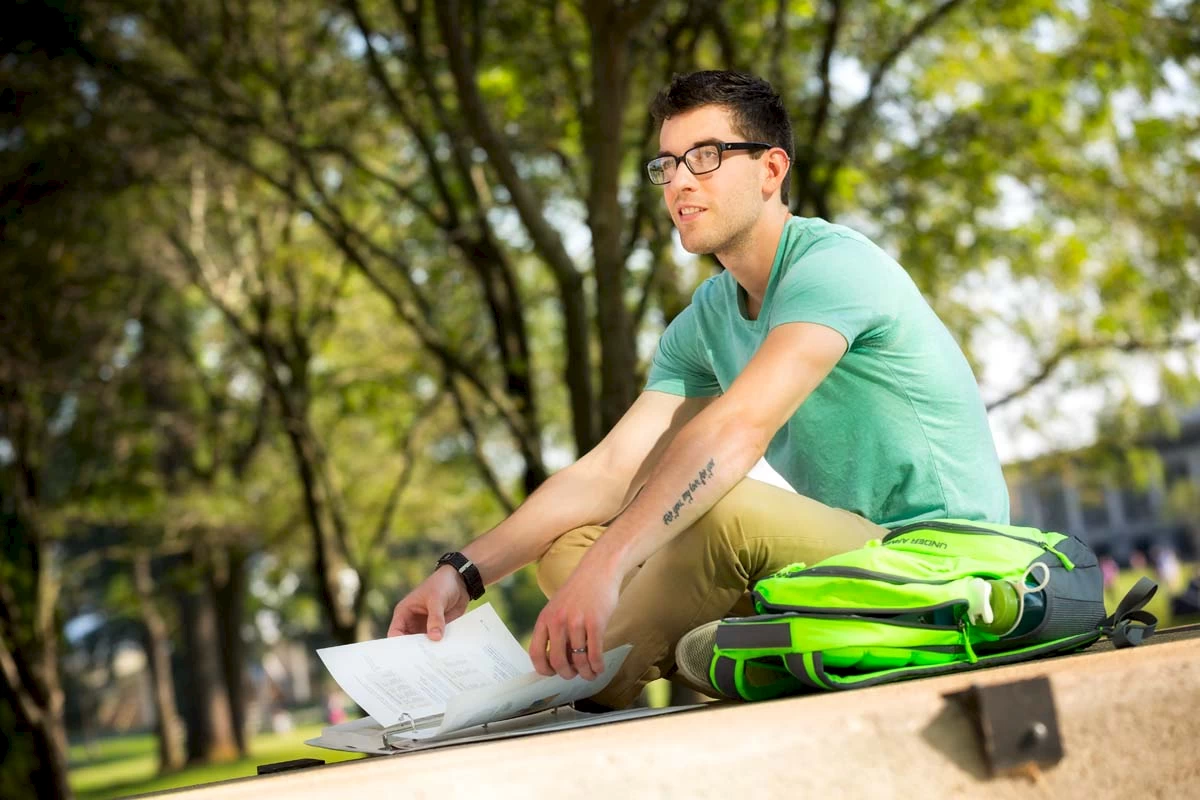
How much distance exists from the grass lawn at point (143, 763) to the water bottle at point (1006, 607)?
3404 mm

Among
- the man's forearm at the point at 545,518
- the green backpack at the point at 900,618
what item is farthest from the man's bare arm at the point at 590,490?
the green backpack at the point at 900,618

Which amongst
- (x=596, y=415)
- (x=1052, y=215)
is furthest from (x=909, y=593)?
(x=1052, y=215)

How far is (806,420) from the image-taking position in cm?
335

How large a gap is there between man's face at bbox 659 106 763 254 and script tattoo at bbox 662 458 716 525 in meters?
0.76

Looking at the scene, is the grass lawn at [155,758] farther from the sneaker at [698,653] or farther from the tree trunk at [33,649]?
the sneaker at [698,653]

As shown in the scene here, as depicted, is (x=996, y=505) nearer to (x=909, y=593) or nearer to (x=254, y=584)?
(x=909, y=593)

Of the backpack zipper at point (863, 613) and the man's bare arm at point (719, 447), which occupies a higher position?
the man's bare arm at point (719, 447)

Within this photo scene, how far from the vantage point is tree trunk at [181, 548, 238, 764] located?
25828 mm

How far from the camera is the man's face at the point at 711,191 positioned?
3377 mm

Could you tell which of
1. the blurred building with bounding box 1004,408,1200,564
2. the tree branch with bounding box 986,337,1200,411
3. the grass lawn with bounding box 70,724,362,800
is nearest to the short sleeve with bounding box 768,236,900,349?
the grass lawn with bounding box 70,724,362,800

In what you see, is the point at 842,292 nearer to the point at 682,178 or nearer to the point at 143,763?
the point at 682,178

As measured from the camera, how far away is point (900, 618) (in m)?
2.53

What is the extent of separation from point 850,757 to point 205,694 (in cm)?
2557

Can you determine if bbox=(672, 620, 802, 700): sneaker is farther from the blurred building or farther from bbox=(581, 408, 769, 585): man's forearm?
the blurred building
